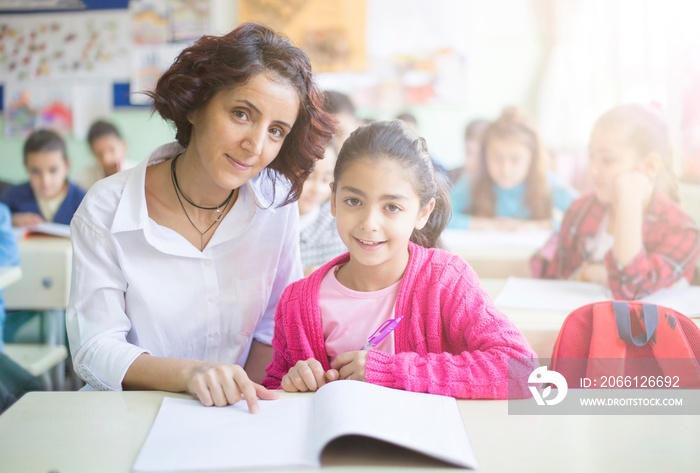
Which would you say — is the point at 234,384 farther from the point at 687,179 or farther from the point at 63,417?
the point at 687,179

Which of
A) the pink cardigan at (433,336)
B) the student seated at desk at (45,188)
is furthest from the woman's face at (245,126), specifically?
the student seated at desk at (45,188)

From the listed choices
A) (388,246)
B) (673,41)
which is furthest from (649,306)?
(673,41)

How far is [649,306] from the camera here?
1233 millimetres

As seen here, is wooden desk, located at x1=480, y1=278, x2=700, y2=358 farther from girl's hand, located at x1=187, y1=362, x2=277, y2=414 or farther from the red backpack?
girl's hand, located at x1=187, y1=362, x2=277, y2=414

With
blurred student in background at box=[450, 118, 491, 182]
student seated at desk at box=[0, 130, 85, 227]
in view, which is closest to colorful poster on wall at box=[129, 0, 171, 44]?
student seated at desk at box=[0, 130, 85, 227]

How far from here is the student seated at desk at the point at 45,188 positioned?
3.45 m

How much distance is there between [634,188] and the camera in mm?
2039

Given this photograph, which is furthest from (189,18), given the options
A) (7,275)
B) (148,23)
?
(7,275)

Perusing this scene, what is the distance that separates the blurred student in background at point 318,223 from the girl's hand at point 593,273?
770mm

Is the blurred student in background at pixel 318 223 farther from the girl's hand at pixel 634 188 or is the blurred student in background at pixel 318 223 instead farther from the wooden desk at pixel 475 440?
the wooden desk at pixel 475 440

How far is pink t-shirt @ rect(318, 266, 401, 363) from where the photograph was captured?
1.16 metres

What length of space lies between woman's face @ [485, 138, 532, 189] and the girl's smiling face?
2.17 m

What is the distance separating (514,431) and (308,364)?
33 centimetres

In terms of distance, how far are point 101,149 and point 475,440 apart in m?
3.33
